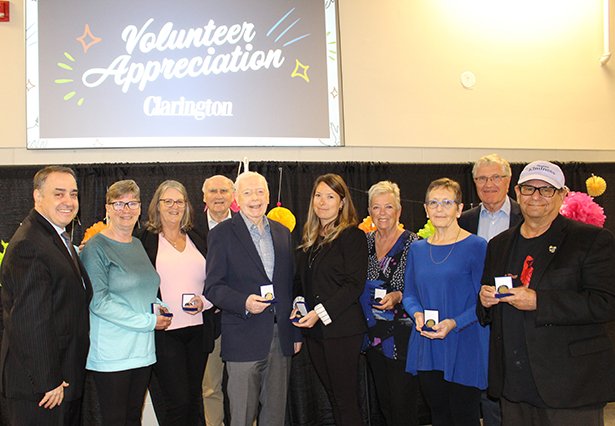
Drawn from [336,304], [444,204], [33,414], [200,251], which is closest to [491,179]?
[444,204]

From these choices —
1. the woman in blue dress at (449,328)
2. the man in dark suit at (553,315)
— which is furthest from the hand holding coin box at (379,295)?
the man in dark suit at (553,315)

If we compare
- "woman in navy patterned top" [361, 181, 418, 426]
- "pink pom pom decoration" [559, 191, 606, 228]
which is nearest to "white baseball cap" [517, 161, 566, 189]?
"woman in navy patterned top" [361, 181, 418, 426]

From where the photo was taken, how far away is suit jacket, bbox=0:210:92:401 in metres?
2.29

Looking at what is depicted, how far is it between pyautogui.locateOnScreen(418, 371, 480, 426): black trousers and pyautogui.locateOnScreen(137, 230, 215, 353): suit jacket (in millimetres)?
1263

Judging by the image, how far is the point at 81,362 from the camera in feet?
8.22

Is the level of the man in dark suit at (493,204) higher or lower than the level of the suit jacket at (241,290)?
higher

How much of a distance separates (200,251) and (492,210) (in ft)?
6.31

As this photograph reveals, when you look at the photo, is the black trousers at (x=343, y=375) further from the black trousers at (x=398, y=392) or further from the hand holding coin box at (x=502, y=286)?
the hand holding coin box at (x=502, y=286)

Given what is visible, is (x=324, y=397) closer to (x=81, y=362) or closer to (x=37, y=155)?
(x=81, y=362)

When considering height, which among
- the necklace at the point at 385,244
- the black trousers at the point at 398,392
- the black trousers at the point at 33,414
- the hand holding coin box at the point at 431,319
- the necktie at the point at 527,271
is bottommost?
the black trousers at the point at 398,392

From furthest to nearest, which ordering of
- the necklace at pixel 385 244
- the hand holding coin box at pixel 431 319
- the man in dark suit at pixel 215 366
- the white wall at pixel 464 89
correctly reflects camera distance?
the white wall at pixel 464 89 → the man in dark suit at pixel 215 366 → the necklace at pixel 385 244 → the hand holding coin box at pixel 431 319

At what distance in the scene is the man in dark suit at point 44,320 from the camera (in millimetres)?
2291

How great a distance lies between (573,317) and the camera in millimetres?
2180

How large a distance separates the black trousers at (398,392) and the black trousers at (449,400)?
20 cm
